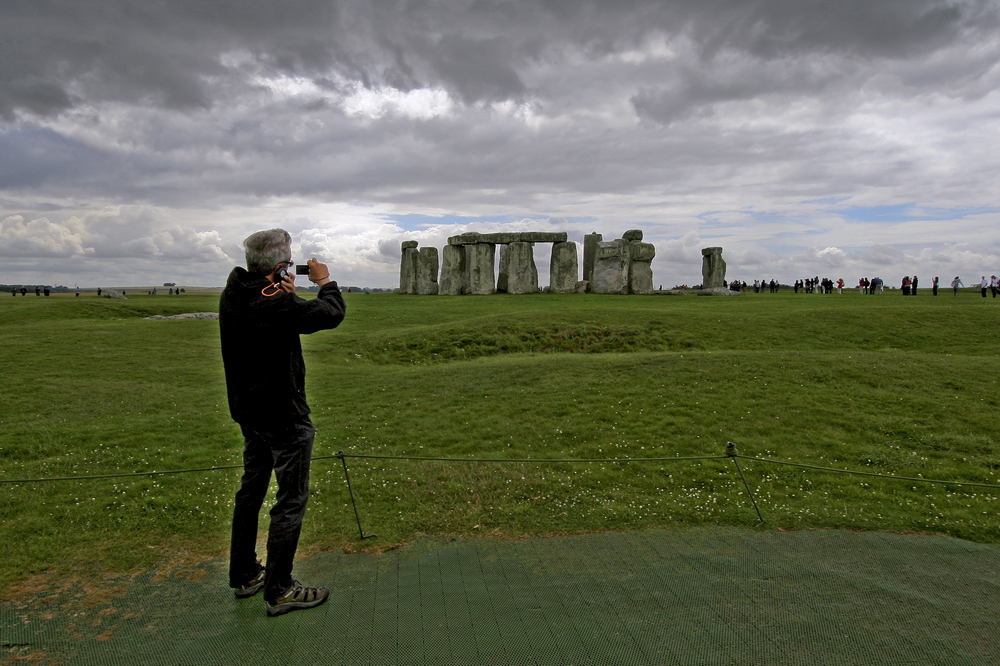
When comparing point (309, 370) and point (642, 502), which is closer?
point (642, 502)

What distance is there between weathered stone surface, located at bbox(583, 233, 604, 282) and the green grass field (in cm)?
2048

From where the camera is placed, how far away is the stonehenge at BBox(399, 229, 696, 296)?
1500 inches

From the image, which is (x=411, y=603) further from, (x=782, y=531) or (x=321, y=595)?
(x=782, y=531)

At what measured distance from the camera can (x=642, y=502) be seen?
24.1 ft

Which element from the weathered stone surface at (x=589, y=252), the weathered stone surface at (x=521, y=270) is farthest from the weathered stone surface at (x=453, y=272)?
the weathered stone surface at (x=589, y=252)

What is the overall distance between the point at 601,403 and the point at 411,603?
8111mm

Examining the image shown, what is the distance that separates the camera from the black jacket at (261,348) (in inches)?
169

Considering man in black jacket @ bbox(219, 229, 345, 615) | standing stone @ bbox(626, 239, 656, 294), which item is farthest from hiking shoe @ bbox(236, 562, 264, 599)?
standing stone @ bbox(626, 239, 656, 294)

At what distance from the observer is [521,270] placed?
39156 millimetres

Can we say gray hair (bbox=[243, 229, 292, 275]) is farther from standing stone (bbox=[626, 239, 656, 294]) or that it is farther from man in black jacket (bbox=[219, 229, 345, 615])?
standing stone (bbox=[626, 239, 656, 294])

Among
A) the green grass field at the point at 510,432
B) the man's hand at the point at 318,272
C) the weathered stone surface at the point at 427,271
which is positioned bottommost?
the green grass field at the point at 510,432

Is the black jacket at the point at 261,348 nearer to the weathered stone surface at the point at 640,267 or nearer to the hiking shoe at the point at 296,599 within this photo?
the hiking shoe at the point at 296,599

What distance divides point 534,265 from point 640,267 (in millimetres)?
6207

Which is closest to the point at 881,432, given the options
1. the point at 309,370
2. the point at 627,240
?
the point at 309,370
